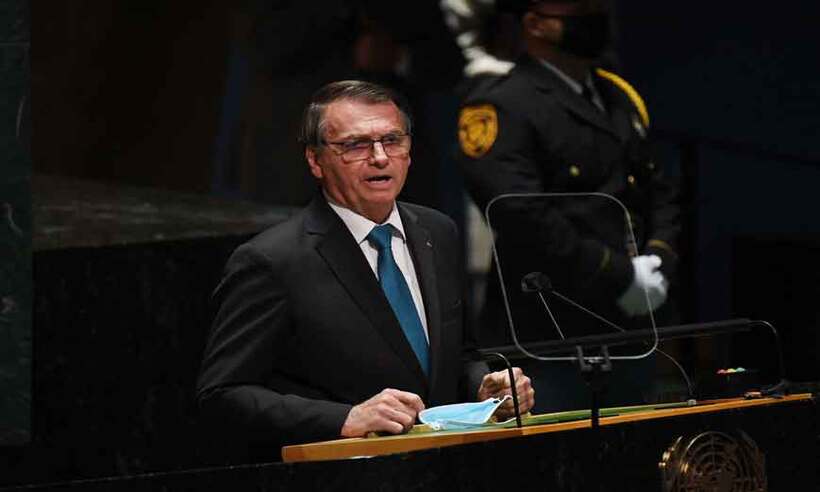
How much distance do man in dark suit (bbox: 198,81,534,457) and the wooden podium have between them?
30 centimetres

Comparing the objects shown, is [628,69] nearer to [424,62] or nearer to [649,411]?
[424,62]

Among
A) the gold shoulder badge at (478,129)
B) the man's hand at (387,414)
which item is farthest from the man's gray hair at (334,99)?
the gold shoulder badge at (478,129)

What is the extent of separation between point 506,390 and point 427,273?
28 cm

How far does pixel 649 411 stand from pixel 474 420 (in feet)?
1.07

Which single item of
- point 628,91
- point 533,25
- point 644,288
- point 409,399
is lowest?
point 409,399

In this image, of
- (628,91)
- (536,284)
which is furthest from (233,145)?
(536,284)

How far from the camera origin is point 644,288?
4.90 metres

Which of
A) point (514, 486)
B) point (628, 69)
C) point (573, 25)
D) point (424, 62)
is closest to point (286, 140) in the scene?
point (424, 62)

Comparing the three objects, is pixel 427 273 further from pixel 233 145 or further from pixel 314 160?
pixel 233 145

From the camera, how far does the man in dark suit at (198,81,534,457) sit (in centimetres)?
360

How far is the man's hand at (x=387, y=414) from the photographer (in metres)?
3.34

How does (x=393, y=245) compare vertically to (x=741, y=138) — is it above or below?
below

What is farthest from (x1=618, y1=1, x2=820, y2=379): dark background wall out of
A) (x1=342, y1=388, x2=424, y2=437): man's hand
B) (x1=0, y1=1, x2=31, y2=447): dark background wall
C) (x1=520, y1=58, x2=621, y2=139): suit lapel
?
(x1=342, y1=388, x2=424, y2=437): man's hand

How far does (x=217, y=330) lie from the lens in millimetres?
3664
